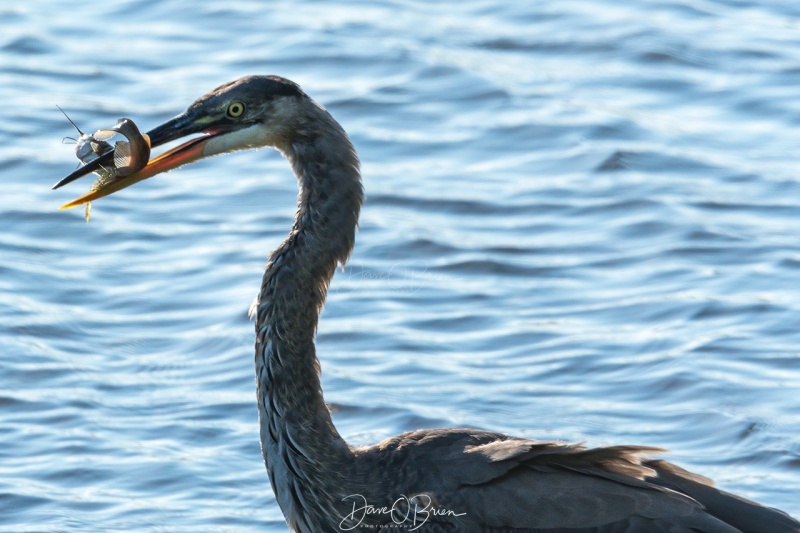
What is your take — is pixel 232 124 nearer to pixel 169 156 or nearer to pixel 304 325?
pixel 169 156

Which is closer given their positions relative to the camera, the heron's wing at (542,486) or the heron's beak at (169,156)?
the heron's wing at (542,486)

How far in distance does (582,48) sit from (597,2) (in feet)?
3.91

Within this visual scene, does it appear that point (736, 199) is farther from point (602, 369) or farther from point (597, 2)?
point (597, 2)

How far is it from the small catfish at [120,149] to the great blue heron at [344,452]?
0.14ft

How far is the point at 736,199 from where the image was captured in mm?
10031

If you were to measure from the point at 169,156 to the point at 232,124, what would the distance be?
10.6 inches

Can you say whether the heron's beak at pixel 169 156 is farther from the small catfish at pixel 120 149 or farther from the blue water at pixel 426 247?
the blue water at pixel 426 247

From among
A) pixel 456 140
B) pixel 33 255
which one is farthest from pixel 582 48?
pixel 33 255

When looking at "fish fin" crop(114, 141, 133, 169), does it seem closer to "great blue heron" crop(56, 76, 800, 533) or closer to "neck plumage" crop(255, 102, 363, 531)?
"great blue heron" crop(56, 76, 800, 533)

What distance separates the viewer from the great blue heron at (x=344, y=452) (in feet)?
17.1

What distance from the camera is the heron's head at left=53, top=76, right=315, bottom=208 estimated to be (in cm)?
557

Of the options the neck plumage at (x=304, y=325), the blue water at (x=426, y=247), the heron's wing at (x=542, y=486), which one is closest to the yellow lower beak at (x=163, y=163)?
the neck plumage at (x=304, y=325)
